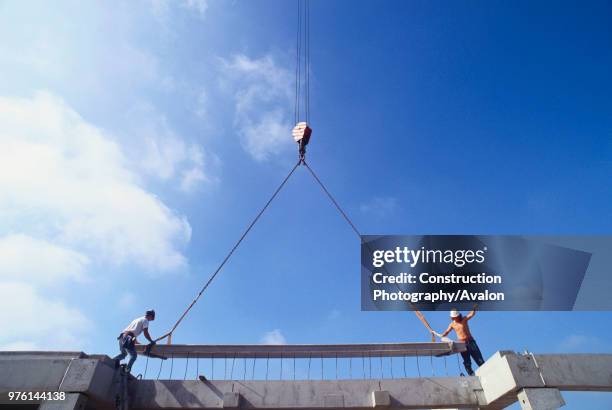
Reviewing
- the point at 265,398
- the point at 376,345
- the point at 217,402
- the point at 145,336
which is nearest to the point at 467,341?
the point at 376,345

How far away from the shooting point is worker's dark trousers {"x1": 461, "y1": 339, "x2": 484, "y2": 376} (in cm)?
943

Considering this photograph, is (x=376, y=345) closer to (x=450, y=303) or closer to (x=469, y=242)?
(x=450, y=303)

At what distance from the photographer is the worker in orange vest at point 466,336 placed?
9469 mm

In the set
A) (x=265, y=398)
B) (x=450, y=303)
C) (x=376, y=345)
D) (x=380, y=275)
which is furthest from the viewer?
(x=380, y=275)

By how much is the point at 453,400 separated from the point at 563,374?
2239 mm

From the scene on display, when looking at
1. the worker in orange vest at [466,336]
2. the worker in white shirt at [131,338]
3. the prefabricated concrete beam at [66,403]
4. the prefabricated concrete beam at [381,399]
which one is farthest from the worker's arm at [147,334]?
the worker in orange vest at [466,336]

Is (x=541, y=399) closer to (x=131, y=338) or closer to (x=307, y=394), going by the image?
(x=307, y=394)

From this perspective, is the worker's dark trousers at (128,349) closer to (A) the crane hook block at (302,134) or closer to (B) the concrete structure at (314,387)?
(B) the concrete structure at (314,387)

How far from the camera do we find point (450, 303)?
1213cm

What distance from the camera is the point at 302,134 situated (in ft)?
46.0

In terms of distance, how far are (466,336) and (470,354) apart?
1.37 ft

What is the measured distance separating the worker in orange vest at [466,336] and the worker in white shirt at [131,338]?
7.31m

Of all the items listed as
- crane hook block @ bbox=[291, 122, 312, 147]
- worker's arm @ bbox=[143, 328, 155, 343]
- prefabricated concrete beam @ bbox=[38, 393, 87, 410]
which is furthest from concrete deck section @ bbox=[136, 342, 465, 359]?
crane hook block @ bbox=[291, 122, 312, 147]

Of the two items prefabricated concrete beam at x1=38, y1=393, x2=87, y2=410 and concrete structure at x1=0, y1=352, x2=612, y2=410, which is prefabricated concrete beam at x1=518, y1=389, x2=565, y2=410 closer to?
concrete structure at x1=0, y1=352, x2=612, y2=410
